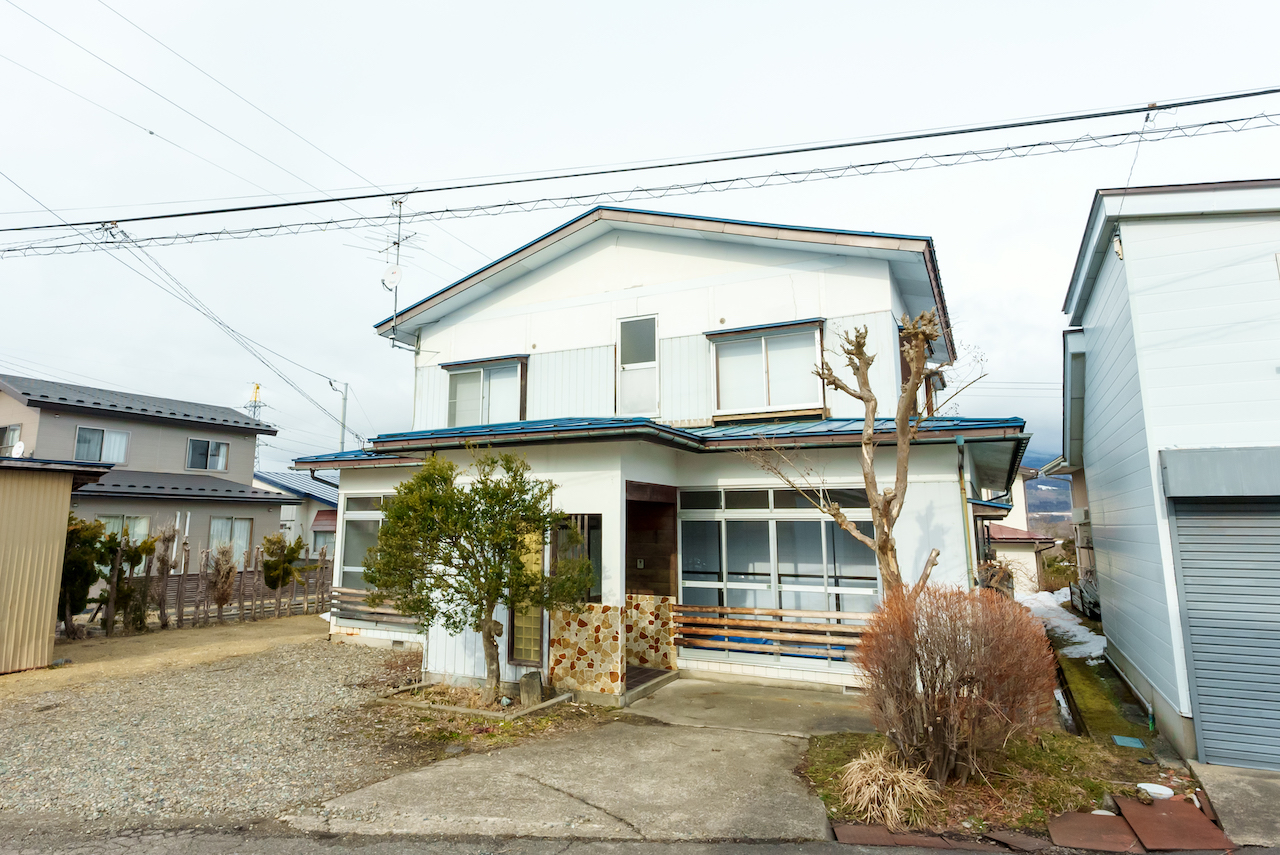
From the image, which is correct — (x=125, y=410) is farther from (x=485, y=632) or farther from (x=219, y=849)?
(x=219, y=849)

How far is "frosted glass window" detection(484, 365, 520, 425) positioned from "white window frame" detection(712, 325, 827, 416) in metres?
4.00

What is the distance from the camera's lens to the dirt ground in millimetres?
9703

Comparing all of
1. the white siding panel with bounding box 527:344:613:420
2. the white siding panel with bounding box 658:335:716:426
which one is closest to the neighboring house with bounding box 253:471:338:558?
the white siding panel with bounding box 527:344:613:420

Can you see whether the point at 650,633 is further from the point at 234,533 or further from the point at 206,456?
the point at 206,456

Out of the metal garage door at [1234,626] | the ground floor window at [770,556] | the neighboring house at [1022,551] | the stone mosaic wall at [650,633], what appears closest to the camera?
the metal garage door at [1234,626]

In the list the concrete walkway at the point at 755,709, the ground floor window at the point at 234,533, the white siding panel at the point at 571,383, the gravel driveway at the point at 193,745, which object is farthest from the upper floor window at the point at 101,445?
the concrete walkway at the point at 755,709

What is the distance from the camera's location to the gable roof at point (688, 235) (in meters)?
10.3

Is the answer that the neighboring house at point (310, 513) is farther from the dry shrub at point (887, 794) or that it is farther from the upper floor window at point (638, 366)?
the dry shrub at point (887, 794)

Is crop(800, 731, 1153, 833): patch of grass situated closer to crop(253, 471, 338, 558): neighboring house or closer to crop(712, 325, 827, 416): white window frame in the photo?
crop(712, 325, 827, 416): white window frame

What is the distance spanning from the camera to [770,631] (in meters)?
9.26

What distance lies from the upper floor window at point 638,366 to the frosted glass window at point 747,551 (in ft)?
8.90

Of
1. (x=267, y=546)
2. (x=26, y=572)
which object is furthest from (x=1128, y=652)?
(x=267, y=546)

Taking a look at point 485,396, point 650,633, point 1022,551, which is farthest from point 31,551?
point 1022,551

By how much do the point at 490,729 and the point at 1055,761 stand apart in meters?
5.57
